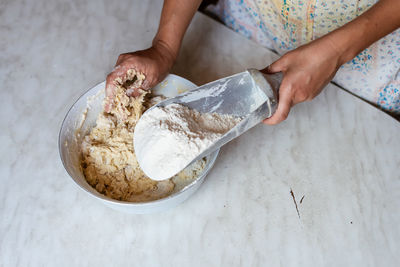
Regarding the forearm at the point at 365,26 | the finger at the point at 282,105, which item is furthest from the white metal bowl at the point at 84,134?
the forearm at the point at 365,26

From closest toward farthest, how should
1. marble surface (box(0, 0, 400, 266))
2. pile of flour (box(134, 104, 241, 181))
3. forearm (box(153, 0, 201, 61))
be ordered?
pile of flour (box(134, 104, 241, 181)), marble surface (box(0, 0, 400, 266)), forearm (box(153, 0, 201, 61))

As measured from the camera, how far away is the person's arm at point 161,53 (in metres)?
0.91

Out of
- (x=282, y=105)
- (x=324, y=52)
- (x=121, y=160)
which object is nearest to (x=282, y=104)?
(x=282, y=105)

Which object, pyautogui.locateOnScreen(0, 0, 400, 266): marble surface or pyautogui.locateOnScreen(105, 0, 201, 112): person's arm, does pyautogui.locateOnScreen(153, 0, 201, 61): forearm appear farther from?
pyautogui.locateOnScreen(0, 0, 400, 266): marble surface

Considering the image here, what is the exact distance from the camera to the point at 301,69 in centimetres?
85

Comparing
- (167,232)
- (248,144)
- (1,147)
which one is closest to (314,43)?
(248,144)

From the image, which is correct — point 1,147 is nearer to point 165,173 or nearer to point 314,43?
point 165,173

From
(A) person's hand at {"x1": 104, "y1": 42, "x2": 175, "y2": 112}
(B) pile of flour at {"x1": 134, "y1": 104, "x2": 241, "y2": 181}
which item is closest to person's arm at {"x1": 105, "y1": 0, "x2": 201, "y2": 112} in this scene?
(A) person's hand at {"x1": 104, "y1": 42, "x2": 175, "y2": 112}

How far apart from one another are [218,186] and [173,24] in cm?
45

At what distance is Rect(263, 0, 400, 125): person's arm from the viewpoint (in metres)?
0.84

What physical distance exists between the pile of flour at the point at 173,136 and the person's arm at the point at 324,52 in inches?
5.7

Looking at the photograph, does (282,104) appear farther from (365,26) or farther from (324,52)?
(365,26)

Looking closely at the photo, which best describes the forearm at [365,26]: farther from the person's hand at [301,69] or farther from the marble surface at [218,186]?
the marble surface at [218,186]

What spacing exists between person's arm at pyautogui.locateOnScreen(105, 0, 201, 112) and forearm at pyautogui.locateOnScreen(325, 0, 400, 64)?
0.39 meters
